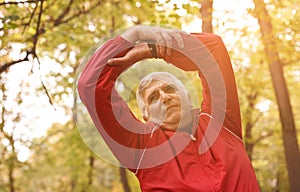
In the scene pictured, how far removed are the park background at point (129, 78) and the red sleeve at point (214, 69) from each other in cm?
87

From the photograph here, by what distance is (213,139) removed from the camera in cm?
279

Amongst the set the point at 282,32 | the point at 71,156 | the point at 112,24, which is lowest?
the point at 71,156

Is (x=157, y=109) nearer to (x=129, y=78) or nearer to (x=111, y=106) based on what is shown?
(x=111, y=106)

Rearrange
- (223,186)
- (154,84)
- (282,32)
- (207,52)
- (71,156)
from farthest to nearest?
(71,156)
(282,32)
(154,84)
(207,52)
(223,186)

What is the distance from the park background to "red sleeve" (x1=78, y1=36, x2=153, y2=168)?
2.40ft

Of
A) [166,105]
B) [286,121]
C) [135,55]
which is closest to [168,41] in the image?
[135,55]

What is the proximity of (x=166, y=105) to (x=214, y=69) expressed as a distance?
0.34 metres

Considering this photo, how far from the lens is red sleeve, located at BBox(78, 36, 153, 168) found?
261 centimetres

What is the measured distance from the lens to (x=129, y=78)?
900 cm

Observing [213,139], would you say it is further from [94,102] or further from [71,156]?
[71,156]

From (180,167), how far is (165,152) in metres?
0.13

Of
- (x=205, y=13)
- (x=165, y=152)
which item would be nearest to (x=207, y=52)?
(x=165, y=152)

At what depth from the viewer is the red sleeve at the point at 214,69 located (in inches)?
109

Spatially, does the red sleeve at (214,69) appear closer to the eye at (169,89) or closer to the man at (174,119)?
the man at (174,119)
